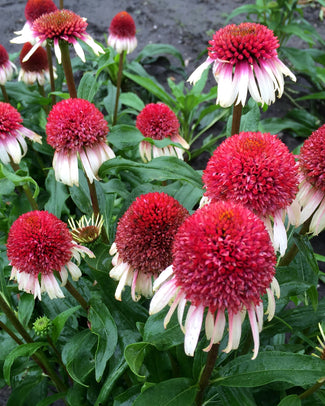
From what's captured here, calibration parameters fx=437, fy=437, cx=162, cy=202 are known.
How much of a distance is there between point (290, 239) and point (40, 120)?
174 cm

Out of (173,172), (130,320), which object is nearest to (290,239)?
(173,172)

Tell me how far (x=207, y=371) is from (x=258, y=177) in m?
0.46

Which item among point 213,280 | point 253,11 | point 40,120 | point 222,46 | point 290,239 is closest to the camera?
point 213,280

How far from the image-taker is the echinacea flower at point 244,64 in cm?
113

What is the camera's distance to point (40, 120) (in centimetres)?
252

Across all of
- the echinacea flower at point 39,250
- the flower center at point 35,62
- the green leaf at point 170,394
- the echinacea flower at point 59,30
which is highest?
the echinacea flower at point 59,30

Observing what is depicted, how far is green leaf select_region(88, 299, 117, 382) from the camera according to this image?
114 cm

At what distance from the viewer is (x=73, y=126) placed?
1278 mm

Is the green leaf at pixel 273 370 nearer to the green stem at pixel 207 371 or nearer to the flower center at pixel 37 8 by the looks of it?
the green stem at pixel 207 371

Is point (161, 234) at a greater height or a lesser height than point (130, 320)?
greater

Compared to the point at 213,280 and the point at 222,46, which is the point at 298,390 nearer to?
the point at 213,280

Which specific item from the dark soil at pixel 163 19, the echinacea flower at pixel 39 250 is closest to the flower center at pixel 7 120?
the echinacea flower at pixel 39 250

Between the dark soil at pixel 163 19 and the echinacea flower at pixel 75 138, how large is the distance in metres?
2.51

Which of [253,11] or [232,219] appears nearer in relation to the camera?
[232,219]
